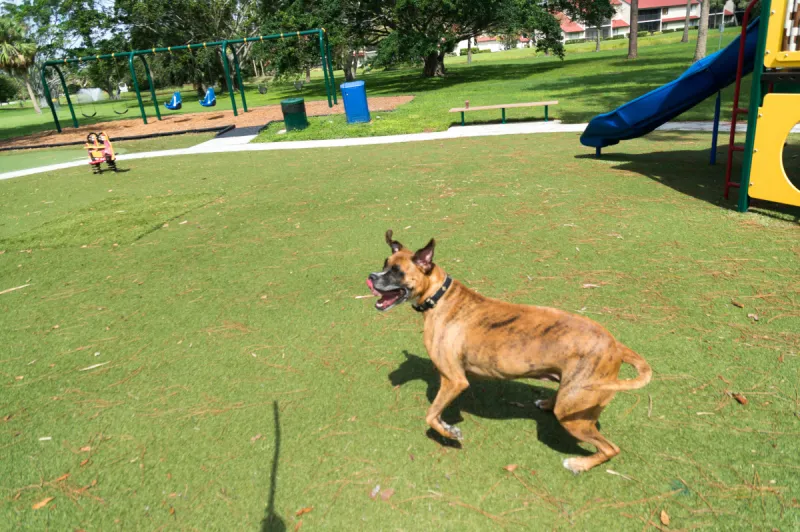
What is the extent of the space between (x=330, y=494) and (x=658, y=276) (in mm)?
4563

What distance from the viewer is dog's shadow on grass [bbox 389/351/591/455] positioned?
3682mm

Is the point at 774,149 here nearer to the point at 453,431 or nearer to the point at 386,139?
the point at 453,431

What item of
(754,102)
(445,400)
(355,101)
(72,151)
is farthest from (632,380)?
(72,151)

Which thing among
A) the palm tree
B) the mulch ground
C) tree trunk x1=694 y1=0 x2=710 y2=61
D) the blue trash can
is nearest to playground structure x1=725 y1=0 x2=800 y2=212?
the blue trash can

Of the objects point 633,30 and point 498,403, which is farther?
point 633,30

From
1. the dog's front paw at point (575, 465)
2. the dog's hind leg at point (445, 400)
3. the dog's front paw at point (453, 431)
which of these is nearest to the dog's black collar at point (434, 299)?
the dog's hind leg at point (445, 400)

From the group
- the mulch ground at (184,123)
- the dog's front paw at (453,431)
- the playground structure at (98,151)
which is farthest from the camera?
the mulch ground at (184,123)

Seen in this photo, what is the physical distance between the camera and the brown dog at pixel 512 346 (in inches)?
Answer: 118

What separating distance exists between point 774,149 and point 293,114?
15.9m

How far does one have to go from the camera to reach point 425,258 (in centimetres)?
344

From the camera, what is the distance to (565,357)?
3.05m

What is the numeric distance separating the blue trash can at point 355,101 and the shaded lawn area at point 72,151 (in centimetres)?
574

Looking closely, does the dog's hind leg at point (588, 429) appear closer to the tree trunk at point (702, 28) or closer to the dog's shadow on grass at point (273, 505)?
the dog's shadow on grass at point (273, 505)

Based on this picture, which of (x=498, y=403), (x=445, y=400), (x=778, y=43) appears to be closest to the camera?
(x=445, y=400)
